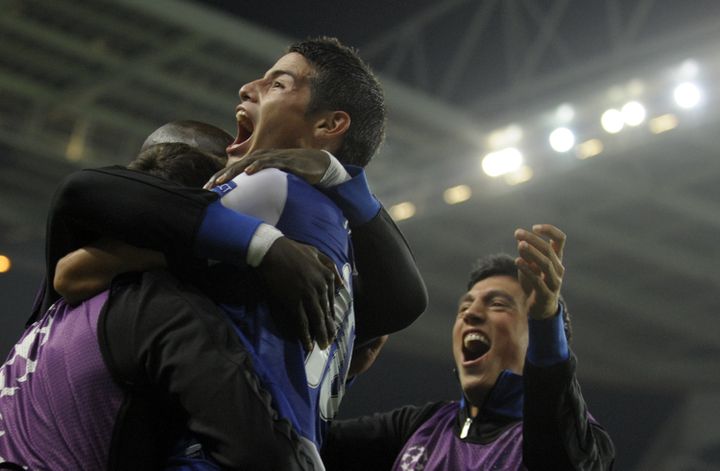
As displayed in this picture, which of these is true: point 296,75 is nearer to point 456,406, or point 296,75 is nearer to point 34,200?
point 456,406

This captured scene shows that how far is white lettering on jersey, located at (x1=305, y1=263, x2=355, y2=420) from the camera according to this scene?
1916mm

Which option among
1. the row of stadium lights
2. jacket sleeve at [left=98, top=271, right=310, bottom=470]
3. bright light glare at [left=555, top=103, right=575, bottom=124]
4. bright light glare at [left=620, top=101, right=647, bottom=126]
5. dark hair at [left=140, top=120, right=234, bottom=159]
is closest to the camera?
jacket sleeve at [left=98, top=271, right=310, bottom=470]

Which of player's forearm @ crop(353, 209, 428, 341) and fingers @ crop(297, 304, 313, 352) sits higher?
player's forearm @ crop(353, 209, 428, 341)

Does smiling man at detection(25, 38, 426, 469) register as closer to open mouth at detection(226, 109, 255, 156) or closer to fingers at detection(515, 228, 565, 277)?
open mouth at detection(226, 109, 255, 156)

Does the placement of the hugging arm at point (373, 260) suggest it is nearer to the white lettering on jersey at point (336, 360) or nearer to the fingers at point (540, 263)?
the white lettering on jersey at point (336, 360)

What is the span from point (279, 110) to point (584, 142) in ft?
28.7

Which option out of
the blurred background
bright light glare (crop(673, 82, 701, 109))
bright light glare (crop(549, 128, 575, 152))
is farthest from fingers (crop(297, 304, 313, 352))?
bright light glare (crop(549, 128, 575, 152))

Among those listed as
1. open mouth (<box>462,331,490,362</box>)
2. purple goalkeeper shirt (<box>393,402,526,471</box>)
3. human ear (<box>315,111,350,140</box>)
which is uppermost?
open mouth (<box>462,331,490,362</box>)

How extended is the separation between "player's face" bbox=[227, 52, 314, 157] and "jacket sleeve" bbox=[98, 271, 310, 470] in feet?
1.74

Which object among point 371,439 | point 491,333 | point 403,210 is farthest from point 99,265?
point 403,210

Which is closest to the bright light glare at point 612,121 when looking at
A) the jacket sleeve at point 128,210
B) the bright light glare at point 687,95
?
the bright light glare at point 687,95

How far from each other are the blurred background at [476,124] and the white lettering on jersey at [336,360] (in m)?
7.11

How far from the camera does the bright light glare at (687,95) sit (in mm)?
9508

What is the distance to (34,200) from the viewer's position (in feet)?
43.8
